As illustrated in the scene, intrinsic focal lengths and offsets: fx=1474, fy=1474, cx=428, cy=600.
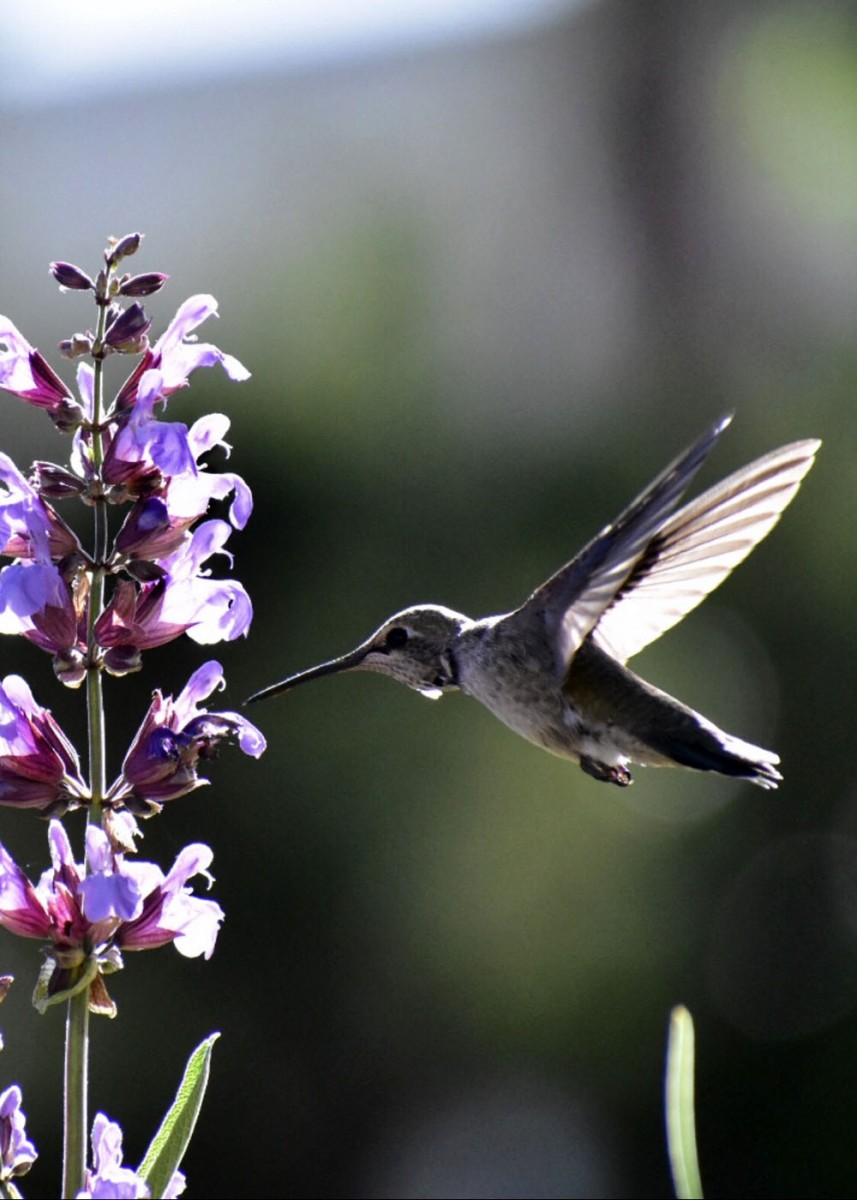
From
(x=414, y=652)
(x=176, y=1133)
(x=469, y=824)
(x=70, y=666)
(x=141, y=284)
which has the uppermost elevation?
(x=141, y=284)

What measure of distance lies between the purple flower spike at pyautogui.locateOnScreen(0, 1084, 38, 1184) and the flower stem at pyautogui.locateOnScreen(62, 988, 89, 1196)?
0.38 ft

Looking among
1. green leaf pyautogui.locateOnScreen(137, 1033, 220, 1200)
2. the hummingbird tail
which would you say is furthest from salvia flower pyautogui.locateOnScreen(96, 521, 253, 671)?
the hummingbird tail

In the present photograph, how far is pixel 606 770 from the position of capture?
7.01ft

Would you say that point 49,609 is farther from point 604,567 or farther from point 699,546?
point 699,546

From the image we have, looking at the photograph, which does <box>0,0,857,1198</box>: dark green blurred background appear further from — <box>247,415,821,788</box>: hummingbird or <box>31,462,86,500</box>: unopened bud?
<box>31,462,86,500</box>: unopened bud

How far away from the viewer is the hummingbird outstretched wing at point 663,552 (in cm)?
174

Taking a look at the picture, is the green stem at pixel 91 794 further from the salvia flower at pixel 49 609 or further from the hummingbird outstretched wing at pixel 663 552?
the hummingbird outstretched wing at pixel 663 552

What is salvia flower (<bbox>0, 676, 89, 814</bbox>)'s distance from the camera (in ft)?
4.91

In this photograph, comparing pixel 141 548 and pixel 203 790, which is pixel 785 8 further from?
pixel 141 548

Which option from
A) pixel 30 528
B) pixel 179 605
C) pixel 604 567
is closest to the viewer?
pixel 30 528

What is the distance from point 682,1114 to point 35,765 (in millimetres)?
727

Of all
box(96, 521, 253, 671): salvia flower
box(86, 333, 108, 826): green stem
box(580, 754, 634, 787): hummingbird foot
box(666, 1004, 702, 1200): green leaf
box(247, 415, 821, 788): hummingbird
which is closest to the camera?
box(666, 1004, 702, 1200): green leaf

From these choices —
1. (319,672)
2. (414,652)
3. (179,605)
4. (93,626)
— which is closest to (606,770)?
(414,652)

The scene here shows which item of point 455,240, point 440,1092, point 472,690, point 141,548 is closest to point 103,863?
point 141,548
